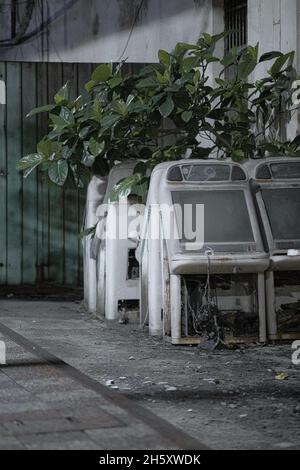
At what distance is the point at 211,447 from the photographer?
16.6ft

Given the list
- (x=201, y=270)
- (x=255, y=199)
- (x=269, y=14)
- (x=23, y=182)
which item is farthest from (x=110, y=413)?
(x=23, y=182)

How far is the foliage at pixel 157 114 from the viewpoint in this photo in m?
8.98

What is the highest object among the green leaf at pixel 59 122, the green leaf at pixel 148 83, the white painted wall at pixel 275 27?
the white painted wall at pixel 275 27

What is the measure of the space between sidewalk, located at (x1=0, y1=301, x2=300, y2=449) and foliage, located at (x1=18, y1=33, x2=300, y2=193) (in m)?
1.69

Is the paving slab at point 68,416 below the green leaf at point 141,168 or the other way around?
below

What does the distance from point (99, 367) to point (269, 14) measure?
449cm

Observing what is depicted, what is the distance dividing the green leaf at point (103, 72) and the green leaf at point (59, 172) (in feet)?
2.98

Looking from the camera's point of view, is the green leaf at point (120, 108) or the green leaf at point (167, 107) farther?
the green leaf at point (120, 108)

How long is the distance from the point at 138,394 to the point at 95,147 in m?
3.29

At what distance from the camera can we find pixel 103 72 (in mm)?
9273

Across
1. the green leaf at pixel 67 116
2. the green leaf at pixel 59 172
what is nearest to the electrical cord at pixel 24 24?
the green leaf at pixel 67 116

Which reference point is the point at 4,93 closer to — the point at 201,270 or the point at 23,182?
the point at 23,182

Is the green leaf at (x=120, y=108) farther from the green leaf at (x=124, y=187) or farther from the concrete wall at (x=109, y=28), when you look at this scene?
the concrete wall at (x=109, y=28)

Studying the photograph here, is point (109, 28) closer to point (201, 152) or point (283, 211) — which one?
point (201, 152)
